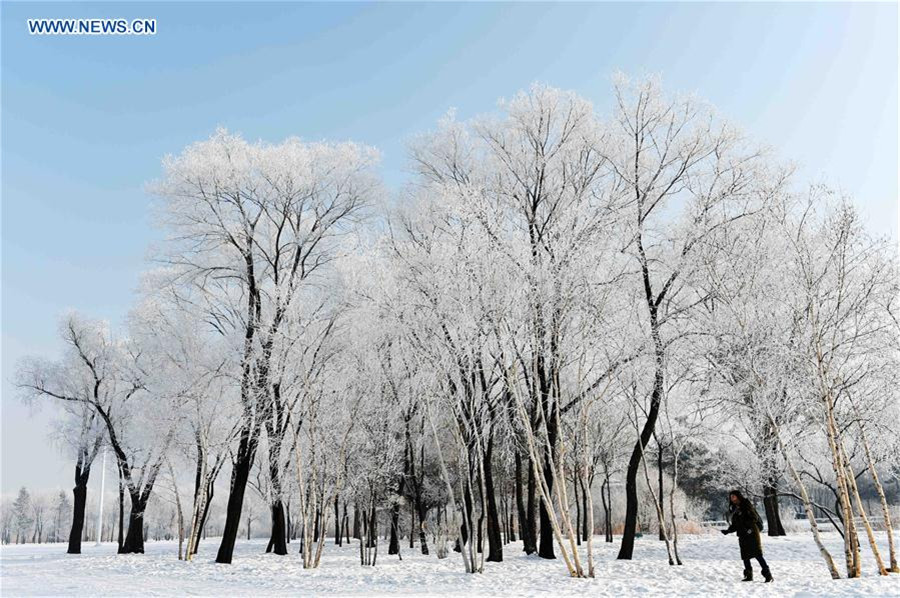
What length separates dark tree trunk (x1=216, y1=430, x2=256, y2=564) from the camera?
701 inches

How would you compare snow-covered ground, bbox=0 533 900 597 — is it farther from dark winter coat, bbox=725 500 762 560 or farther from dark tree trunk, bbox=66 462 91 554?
dark tree trunk, bbox=66 462 91 554

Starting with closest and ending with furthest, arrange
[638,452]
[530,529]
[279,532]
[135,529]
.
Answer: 1. [638,452]
2. [530,529]
3. [135,529]
4. [279,532]

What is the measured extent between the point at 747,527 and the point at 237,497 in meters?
13.1

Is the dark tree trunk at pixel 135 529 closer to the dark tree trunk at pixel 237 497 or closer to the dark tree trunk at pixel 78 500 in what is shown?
the dark tree trunk at pixel 78 500

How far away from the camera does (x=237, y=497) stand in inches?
706

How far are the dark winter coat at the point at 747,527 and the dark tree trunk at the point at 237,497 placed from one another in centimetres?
1227

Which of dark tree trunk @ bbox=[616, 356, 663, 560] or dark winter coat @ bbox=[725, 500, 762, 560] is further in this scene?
dark tree trunk @ bbox=[616, 356, 663, 560]

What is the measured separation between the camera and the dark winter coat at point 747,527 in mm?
11000

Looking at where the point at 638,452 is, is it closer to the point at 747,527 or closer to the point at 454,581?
the point at 747,527

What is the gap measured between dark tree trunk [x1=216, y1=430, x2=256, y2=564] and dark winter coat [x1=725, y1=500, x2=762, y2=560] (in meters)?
12.3

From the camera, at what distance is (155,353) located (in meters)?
20.2

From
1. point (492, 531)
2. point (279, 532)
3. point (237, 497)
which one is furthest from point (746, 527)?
point (279, 532)

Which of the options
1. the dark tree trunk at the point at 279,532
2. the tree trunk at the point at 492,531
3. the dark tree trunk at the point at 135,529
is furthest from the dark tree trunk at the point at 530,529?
the dark tree trunk at the point at 135,529

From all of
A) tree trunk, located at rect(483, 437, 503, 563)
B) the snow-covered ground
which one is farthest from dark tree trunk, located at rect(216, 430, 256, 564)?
tree trunk, located at rect(483, 437, 503, 563)
